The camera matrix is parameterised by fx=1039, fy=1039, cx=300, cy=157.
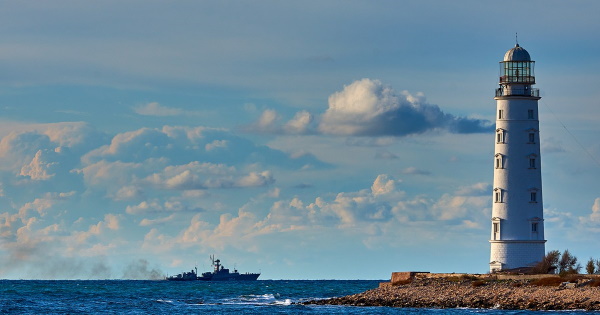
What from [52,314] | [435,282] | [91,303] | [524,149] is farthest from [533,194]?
[91,303]

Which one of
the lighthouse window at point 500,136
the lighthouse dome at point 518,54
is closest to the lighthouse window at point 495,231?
the lighthouse window at point 500,136

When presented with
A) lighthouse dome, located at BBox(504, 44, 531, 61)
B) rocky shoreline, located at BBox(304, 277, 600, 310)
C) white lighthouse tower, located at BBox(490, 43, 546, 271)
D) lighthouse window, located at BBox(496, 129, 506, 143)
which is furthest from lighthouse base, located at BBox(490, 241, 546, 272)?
lighthouse dome, located at BBox(504, 44, 531, 61)

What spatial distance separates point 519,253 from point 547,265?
2308 mm

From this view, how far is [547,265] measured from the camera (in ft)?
257

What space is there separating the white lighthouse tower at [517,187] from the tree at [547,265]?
0.67 metres

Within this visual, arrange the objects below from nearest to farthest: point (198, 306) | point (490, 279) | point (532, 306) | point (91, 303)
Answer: point (532, 306), point (490, 279), point (198, 306), point (91, 303)

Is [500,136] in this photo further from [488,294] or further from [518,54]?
[488,294]

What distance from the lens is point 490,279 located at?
253 ft

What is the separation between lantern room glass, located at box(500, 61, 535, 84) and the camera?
8162 cm

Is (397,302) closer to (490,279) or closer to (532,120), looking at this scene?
(490,279)

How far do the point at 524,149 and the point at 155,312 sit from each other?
103 ft

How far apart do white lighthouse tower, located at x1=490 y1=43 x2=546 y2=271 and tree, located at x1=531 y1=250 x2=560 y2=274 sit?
674 millimetres

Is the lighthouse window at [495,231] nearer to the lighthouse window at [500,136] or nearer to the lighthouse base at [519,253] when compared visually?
the lighthouse base at [519,253]

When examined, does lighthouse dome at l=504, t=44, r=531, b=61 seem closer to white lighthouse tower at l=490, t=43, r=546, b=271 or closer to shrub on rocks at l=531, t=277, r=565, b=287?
white lighthouse tower at l=490, t=43, r=546, b=271
